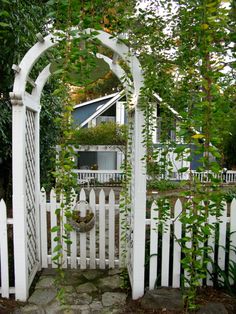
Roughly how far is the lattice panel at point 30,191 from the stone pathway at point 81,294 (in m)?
0.24

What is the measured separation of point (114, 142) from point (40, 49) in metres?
8.84

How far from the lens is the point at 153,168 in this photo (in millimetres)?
2379

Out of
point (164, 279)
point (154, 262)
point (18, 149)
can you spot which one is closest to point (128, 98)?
point (18, 149)

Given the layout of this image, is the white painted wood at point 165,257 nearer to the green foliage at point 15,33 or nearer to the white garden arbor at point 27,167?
the white garden arbor at point 27,167

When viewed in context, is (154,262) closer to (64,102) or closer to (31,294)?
(31,294)

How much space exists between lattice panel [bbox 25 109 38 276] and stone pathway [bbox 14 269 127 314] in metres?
0.24

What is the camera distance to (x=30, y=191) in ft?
8.70

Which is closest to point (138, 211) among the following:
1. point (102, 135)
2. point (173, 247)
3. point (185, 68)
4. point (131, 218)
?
point (131, 218)

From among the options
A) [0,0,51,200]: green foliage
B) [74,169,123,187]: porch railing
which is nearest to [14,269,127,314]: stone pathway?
[0,0,51,200]: green foliage

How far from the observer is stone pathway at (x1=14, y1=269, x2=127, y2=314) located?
7.48ft

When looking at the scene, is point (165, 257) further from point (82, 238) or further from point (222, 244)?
point (82, 238)

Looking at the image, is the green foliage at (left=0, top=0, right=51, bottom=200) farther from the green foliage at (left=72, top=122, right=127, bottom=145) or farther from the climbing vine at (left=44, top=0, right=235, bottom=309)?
the green foliage at (left=72, top=122, right=127, bottom=145)

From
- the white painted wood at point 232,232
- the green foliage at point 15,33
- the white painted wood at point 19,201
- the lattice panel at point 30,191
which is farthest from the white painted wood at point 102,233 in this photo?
the green foliage at point 15,33

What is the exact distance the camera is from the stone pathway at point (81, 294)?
2279 millimetres
